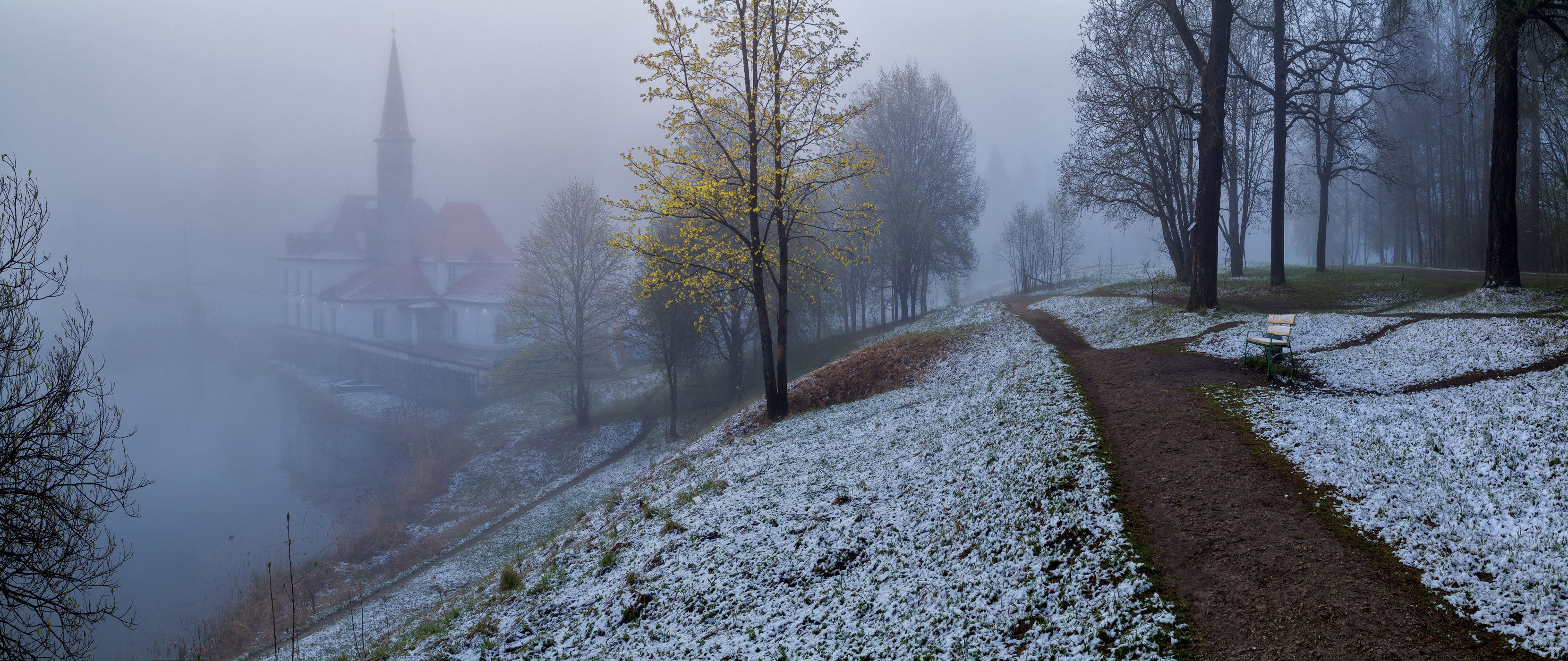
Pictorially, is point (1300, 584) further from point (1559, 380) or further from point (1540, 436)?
point (1559, 380)

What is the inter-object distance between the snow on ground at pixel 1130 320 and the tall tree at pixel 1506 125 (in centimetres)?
509

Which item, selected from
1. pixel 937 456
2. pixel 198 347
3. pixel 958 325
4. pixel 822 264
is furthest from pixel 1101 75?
pixel 198 347

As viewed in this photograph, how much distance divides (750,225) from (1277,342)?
11.1 meters

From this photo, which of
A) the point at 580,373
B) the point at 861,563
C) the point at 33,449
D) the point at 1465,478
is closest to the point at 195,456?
the point at 580,373

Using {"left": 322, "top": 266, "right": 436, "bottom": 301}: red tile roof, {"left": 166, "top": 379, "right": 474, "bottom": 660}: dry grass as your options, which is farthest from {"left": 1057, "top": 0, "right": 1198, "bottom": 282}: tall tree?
{"left": 322, "top": 266, "right": 436, "bottom": 301}: red tile roof

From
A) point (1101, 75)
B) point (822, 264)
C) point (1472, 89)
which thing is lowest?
point (822, 264)

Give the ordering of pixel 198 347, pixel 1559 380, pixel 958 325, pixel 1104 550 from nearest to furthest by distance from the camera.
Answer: pixel 1104 550, pixel 1559 380, pixel 958 325, pixel 198 347

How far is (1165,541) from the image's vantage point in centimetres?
613

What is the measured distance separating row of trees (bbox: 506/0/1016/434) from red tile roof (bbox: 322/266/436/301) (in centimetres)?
3130

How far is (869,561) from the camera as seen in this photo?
7.16 metres

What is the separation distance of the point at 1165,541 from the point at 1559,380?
7651 mm

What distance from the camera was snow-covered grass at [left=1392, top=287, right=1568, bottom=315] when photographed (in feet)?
47.4

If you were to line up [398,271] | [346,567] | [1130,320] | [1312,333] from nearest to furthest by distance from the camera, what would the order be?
[1312,333] → [1130,320] → [346,567] → [398,271]

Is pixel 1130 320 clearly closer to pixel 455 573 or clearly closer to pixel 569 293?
pixel 455 573
